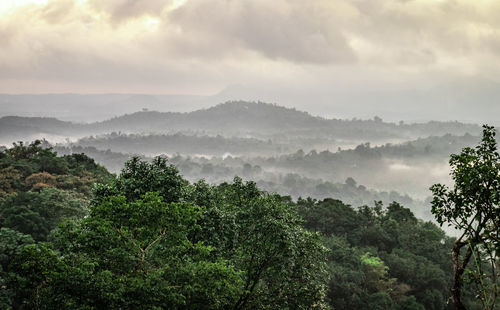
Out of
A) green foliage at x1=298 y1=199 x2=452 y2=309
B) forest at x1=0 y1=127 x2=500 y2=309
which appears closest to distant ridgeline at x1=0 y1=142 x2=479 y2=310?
forest at x1=0 y1=127 x2=500 y2=309

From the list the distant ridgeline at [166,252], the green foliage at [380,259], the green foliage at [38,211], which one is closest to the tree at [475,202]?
the distant ridgeline at [166,252]

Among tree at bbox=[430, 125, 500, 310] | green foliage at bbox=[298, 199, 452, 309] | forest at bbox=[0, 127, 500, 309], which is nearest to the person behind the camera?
tree at bbox=[430, 125, 500, 310]

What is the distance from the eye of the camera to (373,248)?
39406 mm

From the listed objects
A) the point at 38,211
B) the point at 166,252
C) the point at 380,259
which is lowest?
the point at 380,259

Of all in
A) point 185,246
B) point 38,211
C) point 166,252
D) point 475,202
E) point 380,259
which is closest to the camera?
point 475,202

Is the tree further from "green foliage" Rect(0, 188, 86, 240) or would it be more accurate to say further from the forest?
"green foliage" Rect(0, 188, 86, 240)

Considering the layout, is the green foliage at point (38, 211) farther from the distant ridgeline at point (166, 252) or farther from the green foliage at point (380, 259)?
the green foliage at point (380, 259)

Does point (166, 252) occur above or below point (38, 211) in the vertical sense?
above

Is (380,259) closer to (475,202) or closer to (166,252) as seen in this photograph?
(166,252)

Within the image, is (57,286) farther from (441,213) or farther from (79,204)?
(79,204)

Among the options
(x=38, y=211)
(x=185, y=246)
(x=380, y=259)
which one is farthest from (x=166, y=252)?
(x=380, y=259)

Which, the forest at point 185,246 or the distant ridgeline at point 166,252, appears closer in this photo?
the forest at point 185,246

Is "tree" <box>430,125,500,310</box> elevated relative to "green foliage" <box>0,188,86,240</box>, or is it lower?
→ elevated

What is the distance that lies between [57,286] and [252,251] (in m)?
7.03
